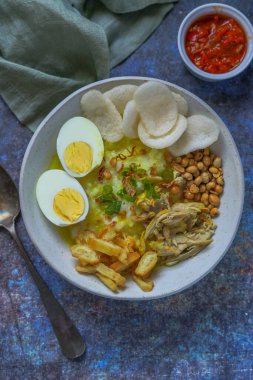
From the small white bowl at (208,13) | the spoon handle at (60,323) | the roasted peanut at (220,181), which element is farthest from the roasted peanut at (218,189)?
the spoon handle at (60,323)

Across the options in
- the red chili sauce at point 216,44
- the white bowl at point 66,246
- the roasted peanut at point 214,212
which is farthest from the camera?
the red chili sauce at point 216,44

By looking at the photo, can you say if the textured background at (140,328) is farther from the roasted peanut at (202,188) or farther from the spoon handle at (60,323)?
the roasted peanut at (202,188)

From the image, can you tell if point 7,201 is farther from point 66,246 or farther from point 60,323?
point 60,323

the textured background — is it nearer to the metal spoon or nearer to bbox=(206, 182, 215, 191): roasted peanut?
the metal spoon

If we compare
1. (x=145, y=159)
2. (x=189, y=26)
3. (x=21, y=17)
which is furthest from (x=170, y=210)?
(x=21, y=17)

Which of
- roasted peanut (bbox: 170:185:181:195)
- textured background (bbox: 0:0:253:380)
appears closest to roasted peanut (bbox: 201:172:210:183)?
roasted peanut (bbox: 170:185:181:195)

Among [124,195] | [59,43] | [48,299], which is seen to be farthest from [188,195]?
[59,43]
